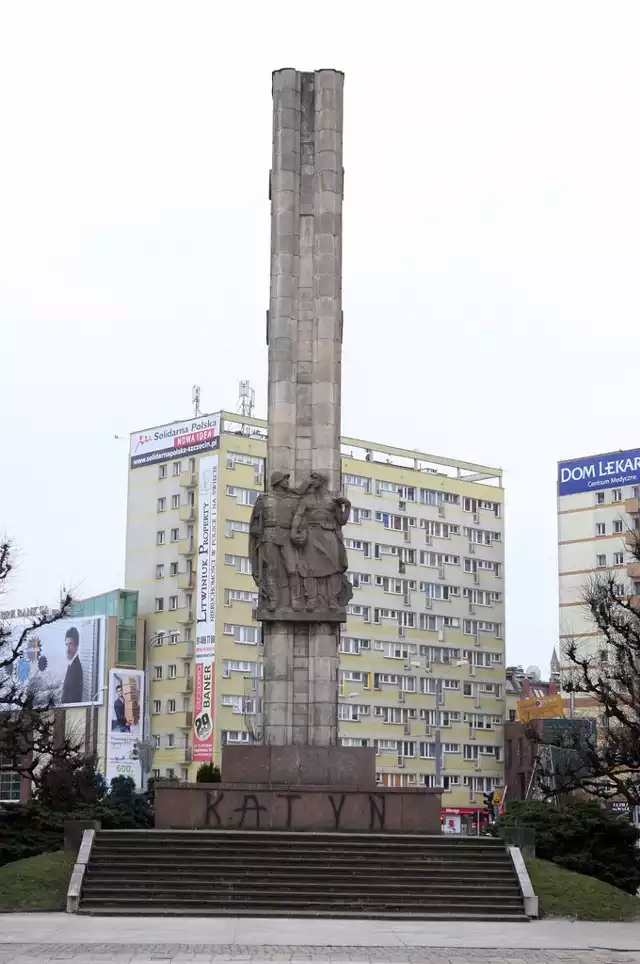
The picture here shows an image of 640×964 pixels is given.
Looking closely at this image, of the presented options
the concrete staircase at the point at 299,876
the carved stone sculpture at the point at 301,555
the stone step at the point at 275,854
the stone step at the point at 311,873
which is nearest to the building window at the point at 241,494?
the carved stone sculpture at the point at 301,555

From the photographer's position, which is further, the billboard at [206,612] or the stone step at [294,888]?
the billboard at [206,612]

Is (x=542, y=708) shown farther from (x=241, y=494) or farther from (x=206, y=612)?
(x=241, y=494)

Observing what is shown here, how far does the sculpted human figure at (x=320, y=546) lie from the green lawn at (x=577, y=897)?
9.28 m

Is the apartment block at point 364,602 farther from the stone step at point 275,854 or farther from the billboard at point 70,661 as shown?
the stone step at point 275,854

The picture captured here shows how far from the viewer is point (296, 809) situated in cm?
3509

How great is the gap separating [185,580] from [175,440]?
10.2 m

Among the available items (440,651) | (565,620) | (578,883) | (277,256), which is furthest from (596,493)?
(578,883)

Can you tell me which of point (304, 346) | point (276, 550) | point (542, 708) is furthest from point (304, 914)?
point (542, 708)

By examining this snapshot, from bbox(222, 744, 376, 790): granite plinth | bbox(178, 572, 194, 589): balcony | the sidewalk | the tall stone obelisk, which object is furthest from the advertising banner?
the sidewalk

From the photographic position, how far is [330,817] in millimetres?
35062

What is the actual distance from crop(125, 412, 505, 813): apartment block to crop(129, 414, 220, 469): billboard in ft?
0.48

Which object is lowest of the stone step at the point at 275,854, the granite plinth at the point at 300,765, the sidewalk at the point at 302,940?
the sidewalk at the point at 302,940

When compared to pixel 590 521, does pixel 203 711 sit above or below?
below

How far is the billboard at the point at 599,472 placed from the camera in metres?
109
